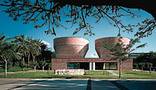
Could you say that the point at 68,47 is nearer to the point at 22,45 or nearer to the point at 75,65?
the point at 75,65

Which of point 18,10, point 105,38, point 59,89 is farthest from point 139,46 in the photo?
point 105,38

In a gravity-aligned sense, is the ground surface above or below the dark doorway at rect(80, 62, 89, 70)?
above

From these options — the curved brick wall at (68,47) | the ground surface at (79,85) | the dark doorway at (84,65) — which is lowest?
the dark doorway at (84,65)

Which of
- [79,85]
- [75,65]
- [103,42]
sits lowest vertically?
[75,65]

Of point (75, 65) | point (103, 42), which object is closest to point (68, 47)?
point (75, 65)

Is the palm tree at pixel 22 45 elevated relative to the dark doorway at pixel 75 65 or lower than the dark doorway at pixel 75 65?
elevated

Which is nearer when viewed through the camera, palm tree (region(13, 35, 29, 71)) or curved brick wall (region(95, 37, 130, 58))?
palm tree (region(13, 35, 29, 71))

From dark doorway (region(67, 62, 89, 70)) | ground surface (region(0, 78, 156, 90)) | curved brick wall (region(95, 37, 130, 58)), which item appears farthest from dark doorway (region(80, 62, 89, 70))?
ground surface (region(0, 78, 156, 90))

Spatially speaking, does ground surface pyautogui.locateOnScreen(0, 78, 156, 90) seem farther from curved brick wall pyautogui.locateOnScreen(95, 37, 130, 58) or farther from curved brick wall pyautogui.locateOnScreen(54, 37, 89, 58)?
curved brick wall pyautogui.locateOnScreen(54, 37, 89, 58)

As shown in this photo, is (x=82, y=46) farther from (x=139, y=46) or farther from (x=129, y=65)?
(x=139, y=46)

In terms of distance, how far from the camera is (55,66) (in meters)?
36.8

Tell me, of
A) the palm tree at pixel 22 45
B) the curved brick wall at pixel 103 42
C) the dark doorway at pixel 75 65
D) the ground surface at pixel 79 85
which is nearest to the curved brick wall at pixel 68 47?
the dark doorway at pixel 75 65

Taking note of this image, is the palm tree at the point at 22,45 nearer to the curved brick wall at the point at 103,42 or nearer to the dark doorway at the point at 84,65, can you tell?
the dark doorway at the point at 84,65

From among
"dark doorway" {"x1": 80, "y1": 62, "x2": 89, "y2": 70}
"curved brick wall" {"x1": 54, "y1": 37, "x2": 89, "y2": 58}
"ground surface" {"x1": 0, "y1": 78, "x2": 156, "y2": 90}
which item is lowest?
"dark doorway" {"x1": 80, "y1": 62, "x2": 89, "y2": 70}
